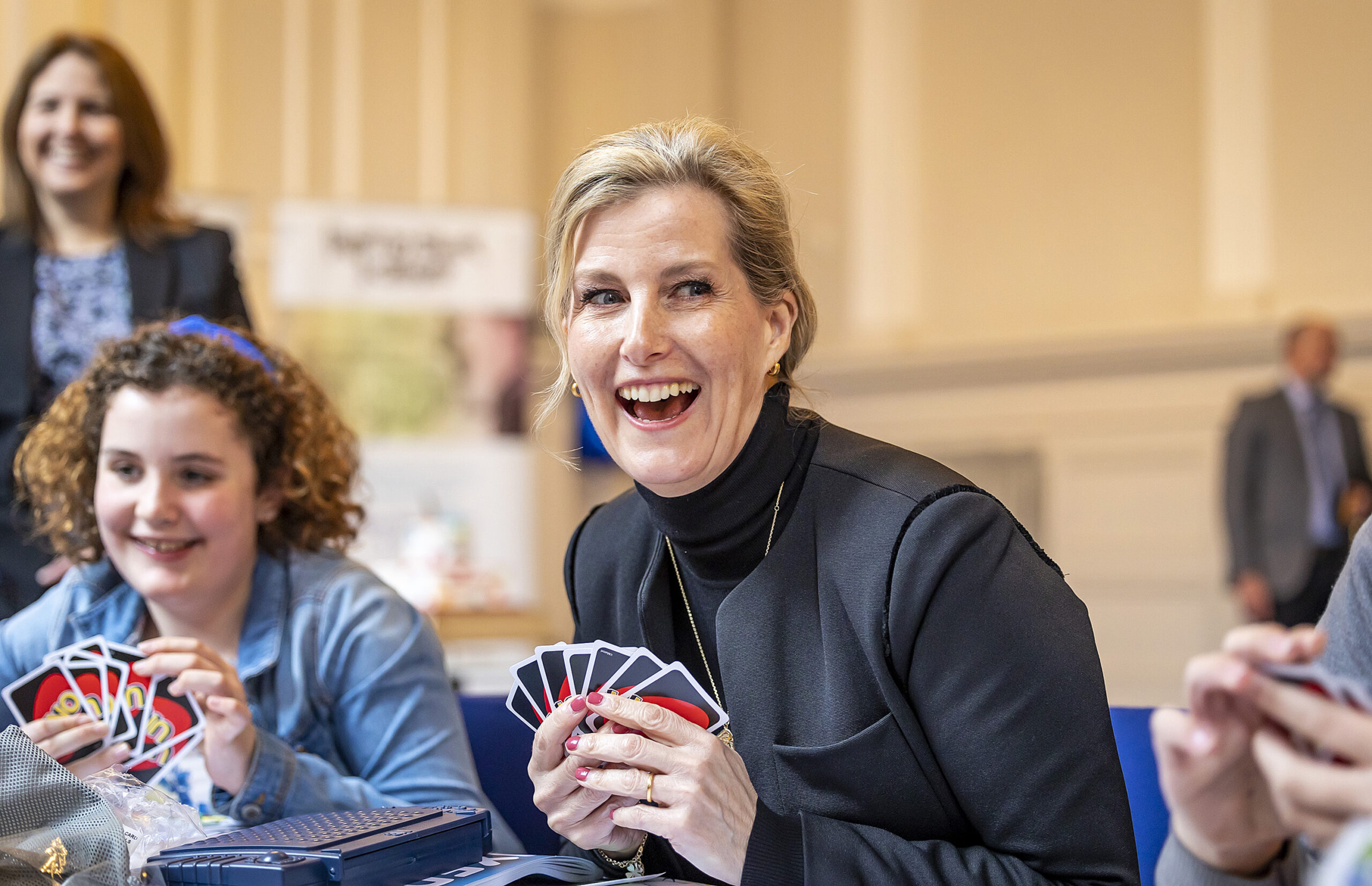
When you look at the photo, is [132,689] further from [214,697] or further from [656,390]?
[656,390]

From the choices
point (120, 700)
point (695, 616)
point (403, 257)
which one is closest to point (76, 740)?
point (120, 700)

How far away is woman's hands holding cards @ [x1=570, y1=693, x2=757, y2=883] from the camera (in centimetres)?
132

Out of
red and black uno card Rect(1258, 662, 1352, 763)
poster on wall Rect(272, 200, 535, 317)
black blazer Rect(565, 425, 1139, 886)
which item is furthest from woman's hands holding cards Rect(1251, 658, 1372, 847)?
poster on wall Rect(272, 200, 535, 317)

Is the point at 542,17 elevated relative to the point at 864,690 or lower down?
elevated

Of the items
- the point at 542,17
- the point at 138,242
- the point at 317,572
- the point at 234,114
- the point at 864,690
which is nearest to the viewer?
the point at 864,690

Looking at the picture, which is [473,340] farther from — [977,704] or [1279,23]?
[977,704]

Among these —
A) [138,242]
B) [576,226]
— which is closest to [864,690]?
[576,226]

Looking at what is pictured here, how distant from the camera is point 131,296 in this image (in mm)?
3010

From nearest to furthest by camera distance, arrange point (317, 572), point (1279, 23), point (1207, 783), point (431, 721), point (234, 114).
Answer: point (1207, 783) < point (431, 721) < point (317, 572) < point (1279, 23) < point (234, 114)

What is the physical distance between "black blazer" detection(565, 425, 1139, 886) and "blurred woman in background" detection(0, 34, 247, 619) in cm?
184

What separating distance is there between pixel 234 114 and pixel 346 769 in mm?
7081

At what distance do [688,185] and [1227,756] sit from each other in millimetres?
960

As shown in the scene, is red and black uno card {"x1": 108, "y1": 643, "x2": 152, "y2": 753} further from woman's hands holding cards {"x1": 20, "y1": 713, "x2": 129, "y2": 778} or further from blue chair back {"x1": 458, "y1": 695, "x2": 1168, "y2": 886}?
blue chair back {"x1": 458, "y1": 695, "x2": 1168, "y2": 886}

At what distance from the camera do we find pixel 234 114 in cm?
819
